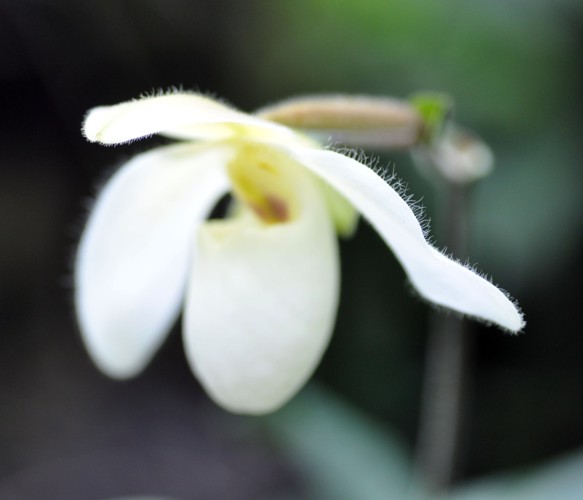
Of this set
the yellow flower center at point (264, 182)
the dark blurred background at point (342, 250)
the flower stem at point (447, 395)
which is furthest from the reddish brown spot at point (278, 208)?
the dark blurred background at point (342, 250)

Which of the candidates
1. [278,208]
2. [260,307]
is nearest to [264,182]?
[278,208]

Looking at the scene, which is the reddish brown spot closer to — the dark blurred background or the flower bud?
the flower bud

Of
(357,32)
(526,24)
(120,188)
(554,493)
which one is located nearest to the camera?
(120,188)

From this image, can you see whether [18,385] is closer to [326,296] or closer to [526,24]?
[326,296]

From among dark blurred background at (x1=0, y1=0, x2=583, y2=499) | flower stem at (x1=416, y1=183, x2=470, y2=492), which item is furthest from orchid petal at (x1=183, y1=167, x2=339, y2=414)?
dark blurred background at (x1=0, y1=0, x2=583, y2=499)

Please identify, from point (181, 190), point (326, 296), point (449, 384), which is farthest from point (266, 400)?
point (449, 384)

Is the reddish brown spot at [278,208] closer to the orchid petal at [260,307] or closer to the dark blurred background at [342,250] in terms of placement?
the orchid petal at [260,307]

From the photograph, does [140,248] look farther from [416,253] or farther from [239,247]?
[416,253]
